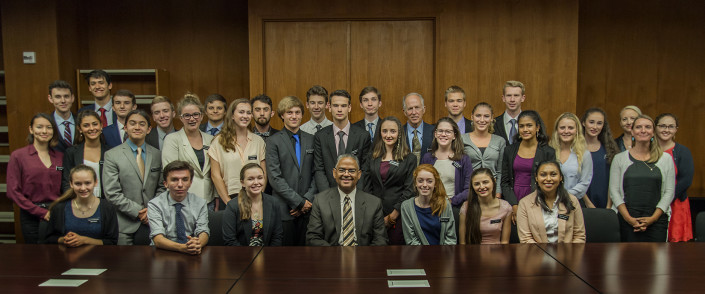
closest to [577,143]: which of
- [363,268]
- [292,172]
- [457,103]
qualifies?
[457,103]

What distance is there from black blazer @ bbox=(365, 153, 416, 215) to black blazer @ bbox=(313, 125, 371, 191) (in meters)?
0.12

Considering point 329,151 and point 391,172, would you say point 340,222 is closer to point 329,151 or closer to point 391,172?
point 391,172

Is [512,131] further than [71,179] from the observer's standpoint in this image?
Yes

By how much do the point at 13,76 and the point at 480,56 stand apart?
5.05 m

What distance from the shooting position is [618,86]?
6.49 meters

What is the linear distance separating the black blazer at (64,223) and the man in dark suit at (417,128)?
2161mm

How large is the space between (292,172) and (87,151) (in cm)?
146

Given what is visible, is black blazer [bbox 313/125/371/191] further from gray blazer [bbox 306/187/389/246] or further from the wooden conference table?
the wooden conference table

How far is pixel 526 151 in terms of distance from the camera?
3959 millimetres

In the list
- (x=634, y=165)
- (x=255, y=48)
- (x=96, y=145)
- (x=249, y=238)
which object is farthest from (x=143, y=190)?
(x=634, y=165)

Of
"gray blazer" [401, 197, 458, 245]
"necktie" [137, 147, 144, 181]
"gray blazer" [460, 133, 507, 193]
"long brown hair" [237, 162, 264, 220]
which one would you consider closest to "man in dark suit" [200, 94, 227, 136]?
"necktie" [137, 147, 144, 181]

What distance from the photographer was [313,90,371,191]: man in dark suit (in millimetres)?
4051

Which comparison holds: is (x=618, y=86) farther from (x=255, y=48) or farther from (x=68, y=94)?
(x=68, y=94)

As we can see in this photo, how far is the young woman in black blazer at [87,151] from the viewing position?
12.8 feet
